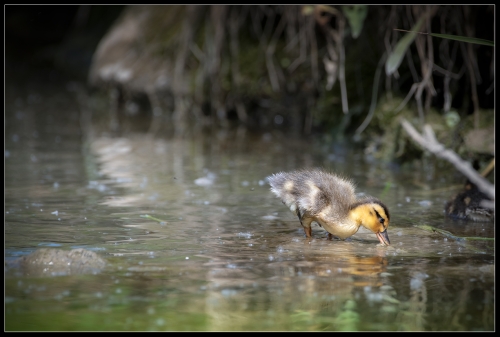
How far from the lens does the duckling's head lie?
4.40 metres

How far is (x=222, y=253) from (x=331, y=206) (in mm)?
822

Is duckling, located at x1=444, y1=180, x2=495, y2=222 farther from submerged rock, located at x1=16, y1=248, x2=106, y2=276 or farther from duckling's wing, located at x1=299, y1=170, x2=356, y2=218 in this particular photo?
submerged rock, located at x1=16, y1=248, x2=106, y2=276

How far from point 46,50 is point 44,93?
6.31 m

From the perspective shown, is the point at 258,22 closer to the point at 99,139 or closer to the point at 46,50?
the point at 99,139

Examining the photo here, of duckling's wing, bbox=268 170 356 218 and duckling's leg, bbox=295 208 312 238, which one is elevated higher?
duckling's wing, bbox=268 170 356 218

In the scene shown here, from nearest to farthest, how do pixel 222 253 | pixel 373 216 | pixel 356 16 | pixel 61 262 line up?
pixel 61 262 < pixel 222 253 < pixel 373 216 < pixel 356 16

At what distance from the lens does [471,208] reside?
5172 millimetres

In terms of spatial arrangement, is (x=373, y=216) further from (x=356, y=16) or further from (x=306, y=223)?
(x=356, y=16)

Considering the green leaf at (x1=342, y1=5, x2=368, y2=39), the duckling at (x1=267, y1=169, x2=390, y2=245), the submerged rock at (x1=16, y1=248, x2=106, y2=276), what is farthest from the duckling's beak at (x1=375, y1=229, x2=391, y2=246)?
the green leaf at (x1=342, y1=5, x2=368, y2=39)

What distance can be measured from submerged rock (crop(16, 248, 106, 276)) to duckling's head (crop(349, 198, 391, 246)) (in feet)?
5.35

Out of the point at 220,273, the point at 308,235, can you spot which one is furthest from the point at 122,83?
the point at 220,273

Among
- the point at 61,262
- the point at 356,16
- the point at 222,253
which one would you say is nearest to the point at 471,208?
the point at 222,253

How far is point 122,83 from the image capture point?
12.3 metres

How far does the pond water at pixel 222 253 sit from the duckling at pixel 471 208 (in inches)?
4.9
